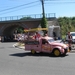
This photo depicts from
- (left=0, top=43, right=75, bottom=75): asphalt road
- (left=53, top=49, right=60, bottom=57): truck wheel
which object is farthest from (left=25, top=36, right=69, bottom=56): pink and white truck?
(left=0, top=43, right=75, bottom=75): asphalt road

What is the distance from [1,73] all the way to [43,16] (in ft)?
121

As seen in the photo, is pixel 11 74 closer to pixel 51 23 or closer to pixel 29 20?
pixel 51 23

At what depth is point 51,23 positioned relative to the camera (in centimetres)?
4788

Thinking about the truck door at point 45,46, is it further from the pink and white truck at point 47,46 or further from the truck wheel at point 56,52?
the truck wheel at point 56,52

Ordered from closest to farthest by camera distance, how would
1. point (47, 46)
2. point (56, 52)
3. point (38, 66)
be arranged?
point (38, 66) → point (56, 52) → point (47, 46)

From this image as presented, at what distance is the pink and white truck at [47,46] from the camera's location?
1574 centimetres

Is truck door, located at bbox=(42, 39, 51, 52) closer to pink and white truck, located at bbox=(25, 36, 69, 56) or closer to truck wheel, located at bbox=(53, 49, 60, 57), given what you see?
pink and white truck, located at bbox=(25, 36, 69, 56)

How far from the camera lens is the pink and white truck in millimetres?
15742

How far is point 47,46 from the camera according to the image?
53.6 feet

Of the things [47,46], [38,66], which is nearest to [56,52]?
[47,46]

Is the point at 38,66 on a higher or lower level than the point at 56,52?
lower

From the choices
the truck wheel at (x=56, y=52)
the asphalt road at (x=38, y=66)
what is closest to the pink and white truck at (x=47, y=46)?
the truck wheel at (x=56, y=52)

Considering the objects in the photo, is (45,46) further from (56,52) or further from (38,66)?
(38,66)

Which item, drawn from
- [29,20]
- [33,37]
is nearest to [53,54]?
[33,37]
